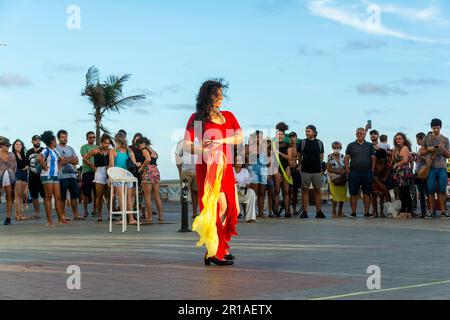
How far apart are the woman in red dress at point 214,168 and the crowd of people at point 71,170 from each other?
7.01 m

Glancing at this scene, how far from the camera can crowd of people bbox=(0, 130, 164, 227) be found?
1788 centimetres

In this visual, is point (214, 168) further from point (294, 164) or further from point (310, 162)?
point (294, 164)

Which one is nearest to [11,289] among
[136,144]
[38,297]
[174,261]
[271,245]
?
[38,297]

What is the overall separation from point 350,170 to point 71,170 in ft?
22.2

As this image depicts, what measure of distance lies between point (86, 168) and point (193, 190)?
9.84ft

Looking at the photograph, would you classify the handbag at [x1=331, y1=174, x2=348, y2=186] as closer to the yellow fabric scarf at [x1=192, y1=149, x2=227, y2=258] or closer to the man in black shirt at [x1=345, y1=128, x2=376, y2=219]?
the man in black shirt at [x1=345, y1=128, x2=376, y2=219]

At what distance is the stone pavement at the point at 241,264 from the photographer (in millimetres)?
7723

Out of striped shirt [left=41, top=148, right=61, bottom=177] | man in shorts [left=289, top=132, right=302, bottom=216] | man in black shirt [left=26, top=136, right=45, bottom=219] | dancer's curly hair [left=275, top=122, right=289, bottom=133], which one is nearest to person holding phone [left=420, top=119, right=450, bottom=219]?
man in shorts [left=289, top=132, right=302, bottom=216]

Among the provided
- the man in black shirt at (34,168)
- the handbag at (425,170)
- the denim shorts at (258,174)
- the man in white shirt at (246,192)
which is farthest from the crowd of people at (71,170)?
the handbag at (425,170)

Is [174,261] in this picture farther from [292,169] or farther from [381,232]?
[292,169]

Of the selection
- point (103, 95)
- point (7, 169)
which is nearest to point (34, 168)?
point (7, 169)

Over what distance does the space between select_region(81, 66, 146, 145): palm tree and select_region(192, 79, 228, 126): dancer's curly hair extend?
35.8m

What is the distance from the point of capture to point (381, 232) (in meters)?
15.2

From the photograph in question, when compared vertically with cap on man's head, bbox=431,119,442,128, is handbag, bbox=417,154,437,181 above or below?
below
